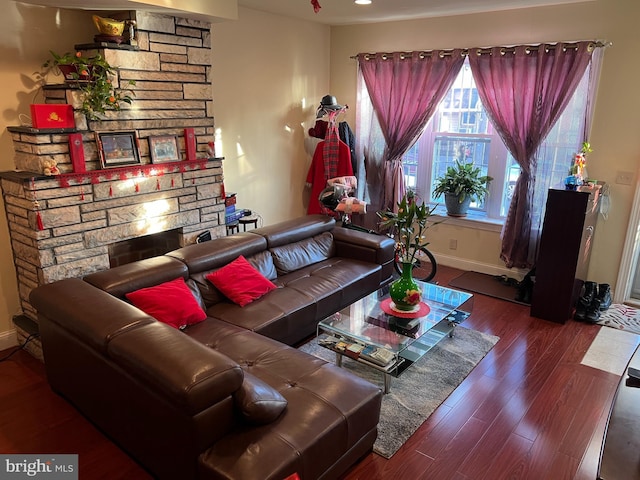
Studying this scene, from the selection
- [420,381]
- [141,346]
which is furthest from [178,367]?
[420,381]

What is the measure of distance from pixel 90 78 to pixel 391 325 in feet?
8.36

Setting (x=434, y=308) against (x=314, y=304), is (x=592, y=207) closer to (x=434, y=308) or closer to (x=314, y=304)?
(x=434, y=308)

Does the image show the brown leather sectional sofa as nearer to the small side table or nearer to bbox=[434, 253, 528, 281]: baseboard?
the small side table

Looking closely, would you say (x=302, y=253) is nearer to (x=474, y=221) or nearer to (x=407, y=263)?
(x=407, y=263)

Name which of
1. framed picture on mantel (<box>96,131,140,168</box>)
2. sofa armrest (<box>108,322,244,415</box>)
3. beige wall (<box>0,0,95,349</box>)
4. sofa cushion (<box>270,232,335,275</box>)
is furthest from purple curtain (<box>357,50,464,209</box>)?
sofa armrest (<box>108,322,244,415</box>)

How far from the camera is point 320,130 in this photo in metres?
5.11

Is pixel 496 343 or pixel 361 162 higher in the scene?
pixel 361 162

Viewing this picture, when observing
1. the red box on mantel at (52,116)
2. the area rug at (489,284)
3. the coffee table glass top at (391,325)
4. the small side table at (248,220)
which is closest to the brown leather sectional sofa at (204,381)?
the coffee table glass top at (391,325)

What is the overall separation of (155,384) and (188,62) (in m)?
2.68

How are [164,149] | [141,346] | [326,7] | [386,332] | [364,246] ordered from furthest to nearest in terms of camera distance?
1. [326,7]
2. [364,246]
3. [164,149]
4. [386,332]
5. [141,346]

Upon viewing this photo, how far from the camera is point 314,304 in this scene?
3240 millimetres

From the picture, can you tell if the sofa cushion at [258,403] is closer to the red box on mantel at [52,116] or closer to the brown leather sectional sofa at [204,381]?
the brown leather sectional sofa at [204,381]

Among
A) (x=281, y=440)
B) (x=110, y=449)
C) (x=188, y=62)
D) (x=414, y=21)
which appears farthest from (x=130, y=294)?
(x=414, y=21)

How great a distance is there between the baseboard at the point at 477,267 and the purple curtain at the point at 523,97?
134 mm
